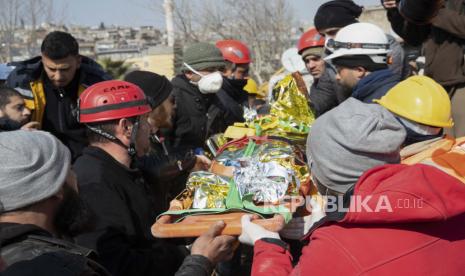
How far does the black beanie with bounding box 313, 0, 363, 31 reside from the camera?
4863 millimetres

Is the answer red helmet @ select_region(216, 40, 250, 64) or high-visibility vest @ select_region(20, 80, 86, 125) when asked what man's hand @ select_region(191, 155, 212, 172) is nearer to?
high-visibility vest @ select_region(20, 80, 86, 125)

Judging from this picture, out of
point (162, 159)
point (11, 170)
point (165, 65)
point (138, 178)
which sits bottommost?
point (165, 65)

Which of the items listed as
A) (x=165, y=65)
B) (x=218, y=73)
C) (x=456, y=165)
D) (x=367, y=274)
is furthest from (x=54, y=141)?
(x=165, y=65)

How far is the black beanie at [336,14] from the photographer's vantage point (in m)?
4.86

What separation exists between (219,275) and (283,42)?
21.8m

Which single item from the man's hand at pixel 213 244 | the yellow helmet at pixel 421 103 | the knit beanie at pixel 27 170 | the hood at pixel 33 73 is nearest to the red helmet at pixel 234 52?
the hood at pixel 33 73

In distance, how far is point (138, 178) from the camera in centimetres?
297

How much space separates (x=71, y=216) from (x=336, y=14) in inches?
139

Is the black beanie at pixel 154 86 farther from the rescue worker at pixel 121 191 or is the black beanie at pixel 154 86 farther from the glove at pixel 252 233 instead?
the glove at pixel 252 233

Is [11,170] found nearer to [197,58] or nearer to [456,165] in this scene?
[456,165]

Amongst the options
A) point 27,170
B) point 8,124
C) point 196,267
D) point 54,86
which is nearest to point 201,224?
point 196,267

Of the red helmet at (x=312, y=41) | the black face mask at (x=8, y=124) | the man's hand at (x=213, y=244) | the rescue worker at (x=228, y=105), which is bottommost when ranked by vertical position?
the rescue worker at (x=228, y=105)

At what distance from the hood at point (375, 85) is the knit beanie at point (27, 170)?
225cm

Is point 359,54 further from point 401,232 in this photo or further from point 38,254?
point 38,254
